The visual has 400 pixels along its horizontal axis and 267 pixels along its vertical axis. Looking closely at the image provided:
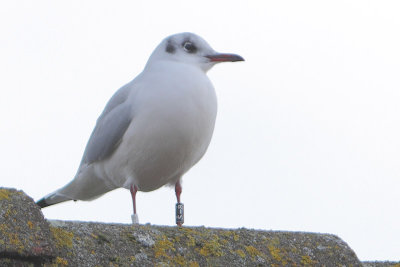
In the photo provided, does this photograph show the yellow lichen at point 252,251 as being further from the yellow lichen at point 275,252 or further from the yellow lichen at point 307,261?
the yellow lichen at point 307,261

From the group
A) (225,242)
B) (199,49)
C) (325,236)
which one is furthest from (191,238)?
(199,49)

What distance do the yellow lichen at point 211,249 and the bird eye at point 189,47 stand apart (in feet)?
9.38

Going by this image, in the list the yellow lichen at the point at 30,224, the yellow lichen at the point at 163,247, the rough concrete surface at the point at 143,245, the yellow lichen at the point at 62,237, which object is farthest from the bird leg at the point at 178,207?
the yellow lichen at the point at 30,224

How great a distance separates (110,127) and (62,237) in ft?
9.54

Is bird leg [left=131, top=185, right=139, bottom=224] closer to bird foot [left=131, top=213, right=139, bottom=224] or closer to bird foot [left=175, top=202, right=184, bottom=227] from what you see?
bird foot [left=131, top=213, right=139, bottom=224]

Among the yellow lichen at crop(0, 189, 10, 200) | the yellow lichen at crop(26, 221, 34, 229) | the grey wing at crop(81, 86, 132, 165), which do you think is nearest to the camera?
the yellow lichen at crop(26, 221, 34, 229)

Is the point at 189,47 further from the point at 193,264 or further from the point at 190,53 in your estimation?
the point at 193,264

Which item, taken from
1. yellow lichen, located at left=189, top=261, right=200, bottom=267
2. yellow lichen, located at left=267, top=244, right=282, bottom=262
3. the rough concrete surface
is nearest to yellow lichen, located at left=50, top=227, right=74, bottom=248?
the rough concrete surface

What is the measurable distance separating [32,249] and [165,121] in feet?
8.77

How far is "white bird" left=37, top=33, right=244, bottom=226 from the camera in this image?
5.46 metres

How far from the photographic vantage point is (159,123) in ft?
17.9

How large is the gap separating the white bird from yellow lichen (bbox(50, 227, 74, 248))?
2.37 m

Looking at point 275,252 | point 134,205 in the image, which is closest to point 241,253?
point 275,252

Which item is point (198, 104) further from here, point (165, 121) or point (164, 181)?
point (164, 181)
